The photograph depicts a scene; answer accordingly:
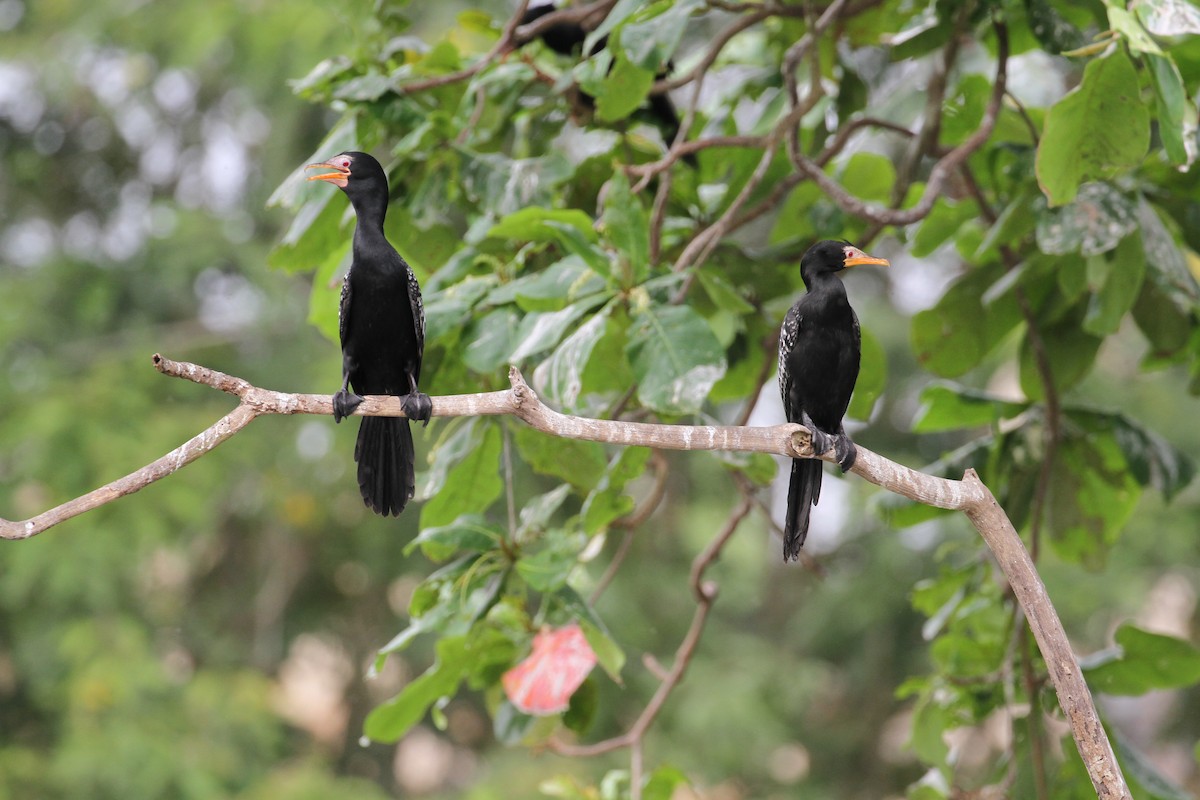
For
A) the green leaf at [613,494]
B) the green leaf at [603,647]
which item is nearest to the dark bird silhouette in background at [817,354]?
the green leaf at [613,494]

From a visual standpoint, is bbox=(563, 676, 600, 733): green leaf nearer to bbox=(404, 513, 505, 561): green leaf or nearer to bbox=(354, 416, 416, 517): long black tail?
bbox=(404, 513, 505, 561): green leaf

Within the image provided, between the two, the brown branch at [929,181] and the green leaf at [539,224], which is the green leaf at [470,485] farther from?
the brown branch at [929,181]

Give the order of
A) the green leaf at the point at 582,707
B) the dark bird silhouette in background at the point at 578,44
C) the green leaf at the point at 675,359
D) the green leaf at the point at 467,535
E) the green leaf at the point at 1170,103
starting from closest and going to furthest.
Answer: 1. the green leaf at the point at 1170,103
2. the green leaf at the point at 675,359
3. the green leaf at the point at 467,535
4. the green leaf at the point at 582,707
5. the dark bird silhouette in background at the point at 578,44

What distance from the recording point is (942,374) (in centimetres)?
332

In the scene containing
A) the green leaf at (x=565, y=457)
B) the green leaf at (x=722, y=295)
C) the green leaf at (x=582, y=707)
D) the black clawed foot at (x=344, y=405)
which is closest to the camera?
→ the black clawed foot at (x=344, y=405)

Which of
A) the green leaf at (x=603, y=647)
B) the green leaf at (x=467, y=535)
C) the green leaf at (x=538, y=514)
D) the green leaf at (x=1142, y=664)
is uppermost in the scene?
the green leaf at (x=467, y=535)

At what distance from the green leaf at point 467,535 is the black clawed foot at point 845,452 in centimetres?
75

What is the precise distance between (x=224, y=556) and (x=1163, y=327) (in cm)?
710

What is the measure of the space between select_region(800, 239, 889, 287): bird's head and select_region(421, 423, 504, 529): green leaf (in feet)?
2.56

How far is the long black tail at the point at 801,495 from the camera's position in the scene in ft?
8.18

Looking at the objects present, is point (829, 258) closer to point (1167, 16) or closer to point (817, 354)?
point (817, 354)

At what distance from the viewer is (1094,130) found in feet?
7.47

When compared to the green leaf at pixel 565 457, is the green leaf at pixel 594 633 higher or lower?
lower

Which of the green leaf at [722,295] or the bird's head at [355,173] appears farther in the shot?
the green leaf at [722,295]
